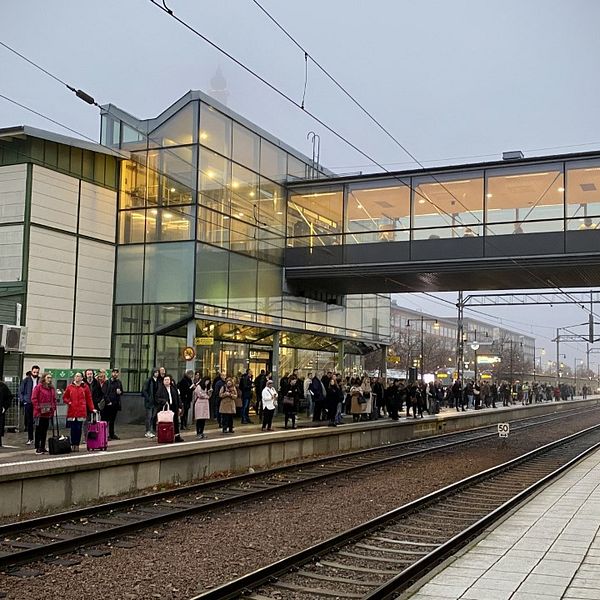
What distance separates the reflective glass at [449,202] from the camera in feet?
98.6

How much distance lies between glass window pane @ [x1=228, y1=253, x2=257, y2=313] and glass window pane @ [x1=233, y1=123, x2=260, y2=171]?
3703 mm

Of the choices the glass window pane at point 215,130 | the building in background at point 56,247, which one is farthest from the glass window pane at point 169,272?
the glass window pane at point 215,130

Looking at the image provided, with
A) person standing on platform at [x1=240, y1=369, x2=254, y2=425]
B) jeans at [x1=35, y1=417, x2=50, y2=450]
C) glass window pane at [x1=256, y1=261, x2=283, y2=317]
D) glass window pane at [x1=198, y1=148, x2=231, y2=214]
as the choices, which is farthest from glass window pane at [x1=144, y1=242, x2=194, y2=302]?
jeans at [x1=35, y1=417, x2=50, y2=450]

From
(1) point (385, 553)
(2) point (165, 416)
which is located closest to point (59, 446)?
(2) point (165, 416)

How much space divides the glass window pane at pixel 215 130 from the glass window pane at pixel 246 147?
18.3 inches

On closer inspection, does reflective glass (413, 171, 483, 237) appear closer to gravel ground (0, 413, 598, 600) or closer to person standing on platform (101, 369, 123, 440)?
gravel ground (0, 413, 598, 600)

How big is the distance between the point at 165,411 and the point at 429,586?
1138cm

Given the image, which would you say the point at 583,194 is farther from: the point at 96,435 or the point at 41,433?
the point at 41,433

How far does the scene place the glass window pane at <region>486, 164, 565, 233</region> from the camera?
28766 mm

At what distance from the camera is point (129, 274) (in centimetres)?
2777

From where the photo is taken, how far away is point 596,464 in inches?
802

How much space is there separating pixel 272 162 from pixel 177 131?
5.25m

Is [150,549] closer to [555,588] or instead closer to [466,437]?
[555,588]

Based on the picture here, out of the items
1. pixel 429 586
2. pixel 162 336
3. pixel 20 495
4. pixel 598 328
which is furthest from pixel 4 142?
pixel 598 328
